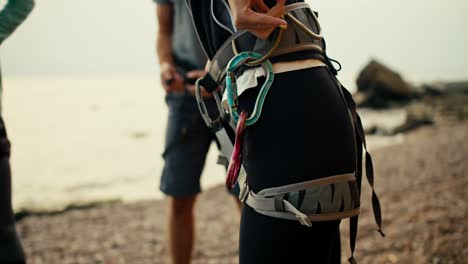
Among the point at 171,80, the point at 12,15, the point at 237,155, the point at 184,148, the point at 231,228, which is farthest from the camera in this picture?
the point at 231,228

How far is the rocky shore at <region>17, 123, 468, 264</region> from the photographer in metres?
3.67

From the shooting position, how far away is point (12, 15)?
124 centimetres

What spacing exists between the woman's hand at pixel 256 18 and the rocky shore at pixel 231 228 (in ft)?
8.91

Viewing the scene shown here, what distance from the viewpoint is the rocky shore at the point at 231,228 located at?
3.67 m

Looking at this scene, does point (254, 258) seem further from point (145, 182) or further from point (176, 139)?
point (145, 182)

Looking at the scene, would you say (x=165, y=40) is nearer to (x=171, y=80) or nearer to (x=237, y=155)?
(x=171, y=80)

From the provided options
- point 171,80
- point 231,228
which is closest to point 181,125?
point 171,80

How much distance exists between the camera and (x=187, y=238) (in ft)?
9.51

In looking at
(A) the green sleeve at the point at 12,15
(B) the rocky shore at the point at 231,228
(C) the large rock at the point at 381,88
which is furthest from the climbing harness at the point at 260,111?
(C) the large rock at the point at 381,88

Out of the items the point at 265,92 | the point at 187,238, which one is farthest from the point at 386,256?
the point at 265,92

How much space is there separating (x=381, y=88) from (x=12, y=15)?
23.8 m

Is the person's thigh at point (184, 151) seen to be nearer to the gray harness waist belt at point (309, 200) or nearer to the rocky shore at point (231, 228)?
the gray harness waist belt at point (309, 200)

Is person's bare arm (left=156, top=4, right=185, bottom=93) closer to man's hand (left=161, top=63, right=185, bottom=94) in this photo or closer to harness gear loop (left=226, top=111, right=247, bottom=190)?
man's hand (left=161, top=63, right=185, bottom=94)

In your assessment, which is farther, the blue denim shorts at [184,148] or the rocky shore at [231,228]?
the rocky shore at [231,228]
